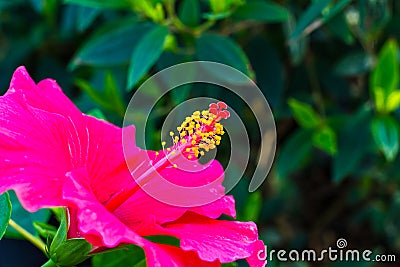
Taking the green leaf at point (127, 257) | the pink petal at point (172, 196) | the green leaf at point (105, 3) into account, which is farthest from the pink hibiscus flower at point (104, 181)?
the green leaf at point (105, 3)

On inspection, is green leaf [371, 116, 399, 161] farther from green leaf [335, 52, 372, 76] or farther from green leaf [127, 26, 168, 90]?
green leaf [127, 26, 168, 90]

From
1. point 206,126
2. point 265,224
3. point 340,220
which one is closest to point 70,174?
point 206,126

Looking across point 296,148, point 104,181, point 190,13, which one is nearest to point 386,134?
point 296,148

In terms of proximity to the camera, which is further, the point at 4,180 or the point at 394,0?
the point at 394,0

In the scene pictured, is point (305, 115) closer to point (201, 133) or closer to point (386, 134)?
point (386, 134)

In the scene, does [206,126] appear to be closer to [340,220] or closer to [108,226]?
[108,226]

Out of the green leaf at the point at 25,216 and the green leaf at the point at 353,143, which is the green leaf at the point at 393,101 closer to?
the green leaf at the point at 353,143
